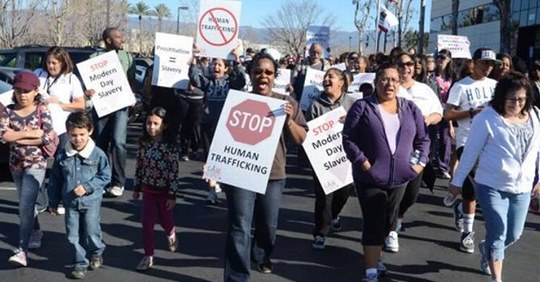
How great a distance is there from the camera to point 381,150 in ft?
16.7

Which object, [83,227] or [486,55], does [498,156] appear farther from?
[83,227]

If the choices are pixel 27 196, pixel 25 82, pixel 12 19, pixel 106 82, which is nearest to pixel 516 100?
pixel 25 82

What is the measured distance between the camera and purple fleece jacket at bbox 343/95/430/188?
5098 millimetres

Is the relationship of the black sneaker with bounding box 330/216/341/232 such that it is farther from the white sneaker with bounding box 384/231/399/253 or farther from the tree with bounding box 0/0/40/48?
the tree with bounding box 0/0/40/48

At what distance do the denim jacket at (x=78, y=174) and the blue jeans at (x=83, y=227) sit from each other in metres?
0.04

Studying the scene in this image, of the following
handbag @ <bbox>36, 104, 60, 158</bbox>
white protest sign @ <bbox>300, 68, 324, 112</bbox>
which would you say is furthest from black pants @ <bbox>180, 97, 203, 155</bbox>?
handbag @ <bbox>36, 104, 60, 158</bbox>

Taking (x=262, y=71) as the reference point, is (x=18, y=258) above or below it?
below

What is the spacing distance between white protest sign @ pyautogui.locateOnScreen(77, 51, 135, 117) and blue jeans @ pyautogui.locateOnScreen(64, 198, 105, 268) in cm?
272

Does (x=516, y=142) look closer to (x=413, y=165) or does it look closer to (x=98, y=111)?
(x=413, y=165)

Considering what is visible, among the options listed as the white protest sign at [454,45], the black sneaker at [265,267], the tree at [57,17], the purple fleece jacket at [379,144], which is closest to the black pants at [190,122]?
the black sneaker at [265,267]

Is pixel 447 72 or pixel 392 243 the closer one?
pixel 392 243

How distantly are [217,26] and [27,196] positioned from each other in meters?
3.75

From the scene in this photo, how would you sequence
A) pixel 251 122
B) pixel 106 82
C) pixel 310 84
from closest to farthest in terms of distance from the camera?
1. pixel 251 122
2. pixel 106 82
3. pixel 310 84

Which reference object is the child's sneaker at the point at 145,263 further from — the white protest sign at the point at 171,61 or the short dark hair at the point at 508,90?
the white protest sign at the point at 171,61
